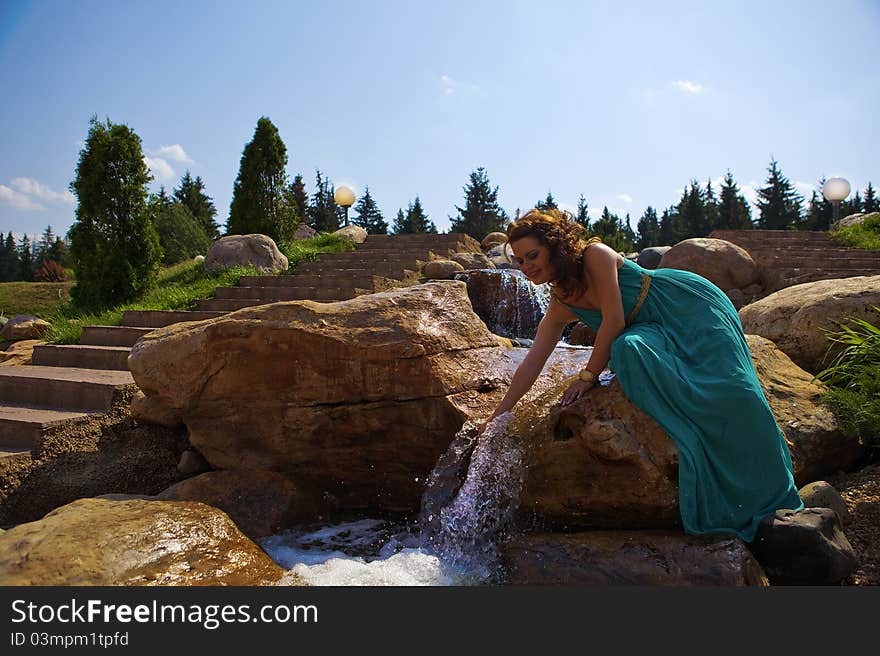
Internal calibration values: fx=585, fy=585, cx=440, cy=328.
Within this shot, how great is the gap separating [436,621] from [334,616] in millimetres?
390

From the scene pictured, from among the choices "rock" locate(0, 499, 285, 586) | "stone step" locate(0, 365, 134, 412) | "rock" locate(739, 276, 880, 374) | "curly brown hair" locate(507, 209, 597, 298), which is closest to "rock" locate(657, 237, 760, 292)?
"rock" locate(739, 276, 880, 374)

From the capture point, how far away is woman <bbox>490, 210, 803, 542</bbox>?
2648 mm

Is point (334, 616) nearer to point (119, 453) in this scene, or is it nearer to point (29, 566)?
point (29, 566)

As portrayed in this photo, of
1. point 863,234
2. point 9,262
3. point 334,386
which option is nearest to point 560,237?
point 334,386

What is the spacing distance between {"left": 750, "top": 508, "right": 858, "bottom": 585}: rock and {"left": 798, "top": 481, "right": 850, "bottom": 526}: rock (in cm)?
36

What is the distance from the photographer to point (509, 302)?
7957 mm

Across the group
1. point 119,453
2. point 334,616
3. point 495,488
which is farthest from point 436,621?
point 119,453

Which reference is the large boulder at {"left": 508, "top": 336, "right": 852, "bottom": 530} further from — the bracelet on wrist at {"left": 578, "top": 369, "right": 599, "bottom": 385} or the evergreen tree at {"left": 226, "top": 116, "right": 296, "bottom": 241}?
the evergreen tree at {"left": 226, "top": 116, "right": 296, "bottom": 241}

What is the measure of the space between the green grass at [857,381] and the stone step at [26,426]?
19.1 ft

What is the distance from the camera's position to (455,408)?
146 inches

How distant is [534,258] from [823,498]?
198 cm

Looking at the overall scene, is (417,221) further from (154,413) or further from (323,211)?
(154,413)

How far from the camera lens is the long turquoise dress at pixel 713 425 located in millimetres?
2639

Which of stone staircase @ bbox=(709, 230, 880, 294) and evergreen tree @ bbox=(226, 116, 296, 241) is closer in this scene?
stone staircase @ bbox=(709, 230, 880, 294)
